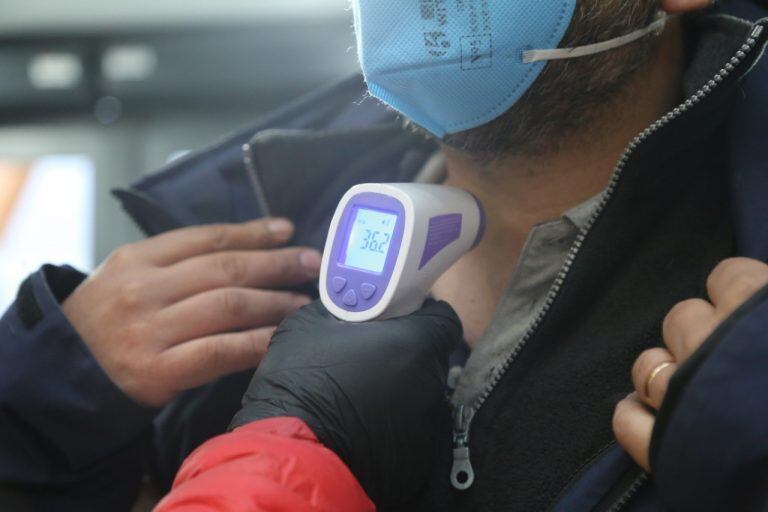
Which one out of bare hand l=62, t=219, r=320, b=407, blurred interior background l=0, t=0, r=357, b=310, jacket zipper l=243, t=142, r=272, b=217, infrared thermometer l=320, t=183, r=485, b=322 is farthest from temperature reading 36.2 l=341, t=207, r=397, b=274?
blurred interior background l=0, t=0, r=357, b=310

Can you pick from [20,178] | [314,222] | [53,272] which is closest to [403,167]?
[314,222]

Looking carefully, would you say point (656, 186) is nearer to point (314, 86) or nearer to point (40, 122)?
point (314, 86)

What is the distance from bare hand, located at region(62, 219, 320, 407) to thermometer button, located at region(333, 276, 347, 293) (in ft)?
0.83

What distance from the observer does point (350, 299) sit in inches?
35.5

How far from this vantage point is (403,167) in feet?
4.30

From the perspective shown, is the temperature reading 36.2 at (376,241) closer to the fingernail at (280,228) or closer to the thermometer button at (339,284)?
the thermometer button at (339,284)

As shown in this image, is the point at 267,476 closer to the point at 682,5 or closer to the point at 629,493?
Result: the point at 629,493

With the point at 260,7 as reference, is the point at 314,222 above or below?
below

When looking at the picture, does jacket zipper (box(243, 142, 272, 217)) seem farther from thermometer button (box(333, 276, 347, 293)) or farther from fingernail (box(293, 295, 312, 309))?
thermometer button (box(333, 276, 347, 293))

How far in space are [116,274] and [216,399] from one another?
9.6 inches

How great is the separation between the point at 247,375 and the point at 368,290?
361 mm

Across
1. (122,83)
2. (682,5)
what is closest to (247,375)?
(682,5)

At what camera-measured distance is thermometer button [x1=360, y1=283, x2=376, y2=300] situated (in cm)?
89

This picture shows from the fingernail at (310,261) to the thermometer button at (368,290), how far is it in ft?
1.18
